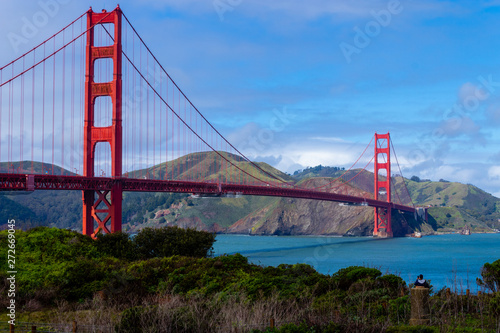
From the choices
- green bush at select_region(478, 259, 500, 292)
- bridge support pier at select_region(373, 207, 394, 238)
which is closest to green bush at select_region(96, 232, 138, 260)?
green bush at select_region(478, 259, 500, 292)

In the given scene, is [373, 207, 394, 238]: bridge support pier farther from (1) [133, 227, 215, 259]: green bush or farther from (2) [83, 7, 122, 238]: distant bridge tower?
(1) [133, 227, 215, 259]: green bush

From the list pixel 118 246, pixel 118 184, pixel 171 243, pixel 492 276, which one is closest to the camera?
pixel 492 276

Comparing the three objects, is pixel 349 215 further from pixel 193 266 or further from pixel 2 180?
pixel 193 266

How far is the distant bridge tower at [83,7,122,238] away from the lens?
55562 mm

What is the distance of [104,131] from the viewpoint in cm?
5681

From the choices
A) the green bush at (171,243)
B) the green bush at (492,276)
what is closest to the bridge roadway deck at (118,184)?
the green bush at (171,243)

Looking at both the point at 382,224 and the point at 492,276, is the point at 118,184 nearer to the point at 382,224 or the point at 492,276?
the point at 492,276

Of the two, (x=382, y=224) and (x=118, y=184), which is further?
(x=382, y=224)

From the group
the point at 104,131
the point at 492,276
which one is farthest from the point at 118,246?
the point at 492,276

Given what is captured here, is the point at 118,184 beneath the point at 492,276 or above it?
above

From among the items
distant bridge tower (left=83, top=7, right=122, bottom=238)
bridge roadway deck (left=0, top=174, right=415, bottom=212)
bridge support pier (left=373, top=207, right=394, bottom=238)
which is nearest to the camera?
bridge roadway deck (left=0, top=174, right=415, bottom=212)

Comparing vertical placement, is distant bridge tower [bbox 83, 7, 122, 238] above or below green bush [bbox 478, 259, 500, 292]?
above

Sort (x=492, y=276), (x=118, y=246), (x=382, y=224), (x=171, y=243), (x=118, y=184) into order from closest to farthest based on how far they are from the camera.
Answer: (x=492, y=276) < (x=118, y=246) < (x=171, y=243) < (x=118, y=184) < (x=382, y=224)

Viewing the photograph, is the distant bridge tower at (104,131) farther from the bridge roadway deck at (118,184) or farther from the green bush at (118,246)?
the green bush at (118,246)
